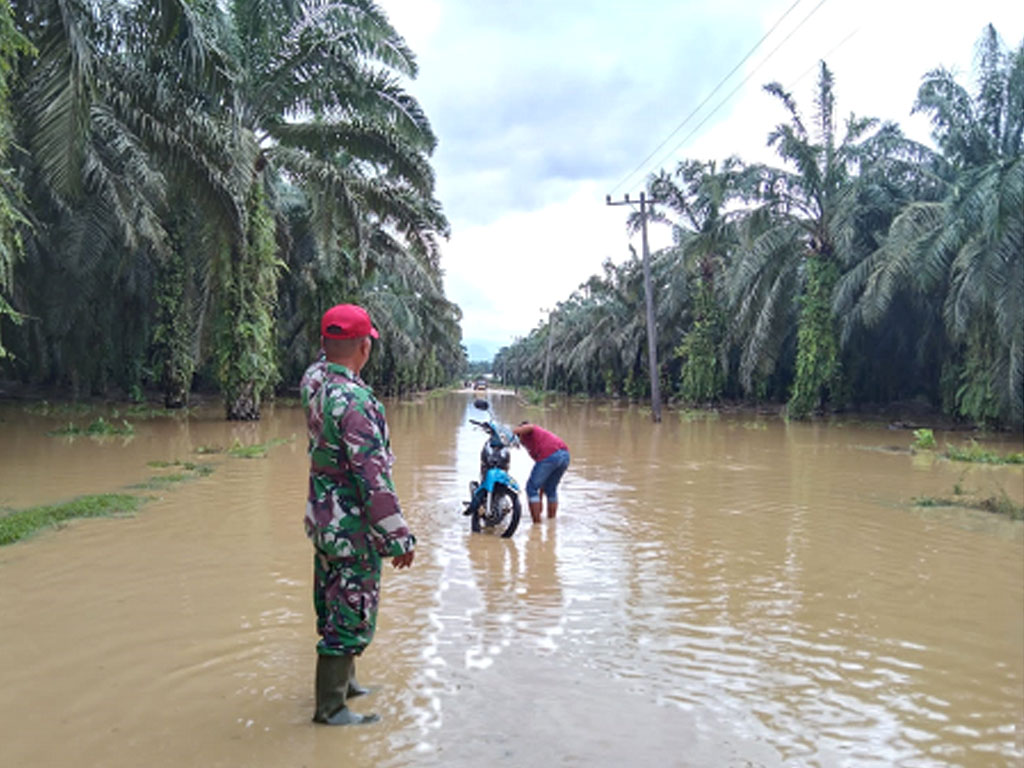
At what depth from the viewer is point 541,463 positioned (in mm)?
8328

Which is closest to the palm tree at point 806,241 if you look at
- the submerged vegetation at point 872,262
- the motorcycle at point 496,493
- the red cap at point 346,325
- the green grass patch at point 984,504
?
the submerged vegetation at point 872,262

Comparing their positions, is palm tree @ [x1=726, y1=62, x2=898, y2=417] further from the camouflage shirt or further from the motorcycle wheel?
the camouflage shirt

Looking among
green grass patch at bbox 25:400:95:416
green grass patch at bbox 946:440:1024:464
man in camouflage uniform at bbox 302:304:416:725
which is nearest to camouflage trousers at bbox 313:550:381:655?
man in camouflage uniform at bbox 302:304:416:725

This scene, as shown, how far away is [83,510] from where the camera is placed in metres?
7.61

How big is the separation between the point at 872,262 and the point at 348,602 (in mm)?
24619

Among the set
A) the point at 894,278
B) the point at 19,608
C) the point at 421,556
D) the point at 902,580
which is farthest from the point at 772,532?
the point at 894,278

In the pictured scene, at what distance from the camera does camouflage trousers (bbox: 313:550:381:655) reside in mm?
3336

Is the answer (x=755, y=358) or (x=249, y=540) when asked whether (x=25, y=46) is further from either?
(x=755, y=358)

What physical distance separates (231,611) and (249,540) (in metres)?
2.08

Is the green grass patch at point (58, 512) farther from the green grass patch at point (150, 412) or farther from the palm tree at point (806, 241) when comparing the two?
the palm tree at point (806, 241)

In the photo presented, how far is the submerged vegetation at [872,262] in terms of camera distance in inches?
749

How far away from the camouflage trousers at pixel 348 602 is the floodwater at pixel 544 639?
363 millimetres

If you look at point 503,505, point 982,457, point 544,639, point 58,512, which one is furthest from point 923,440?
point 58,512

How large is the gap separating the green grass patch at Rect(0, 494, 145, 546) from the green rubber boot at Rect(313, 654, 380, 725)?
433 cm
